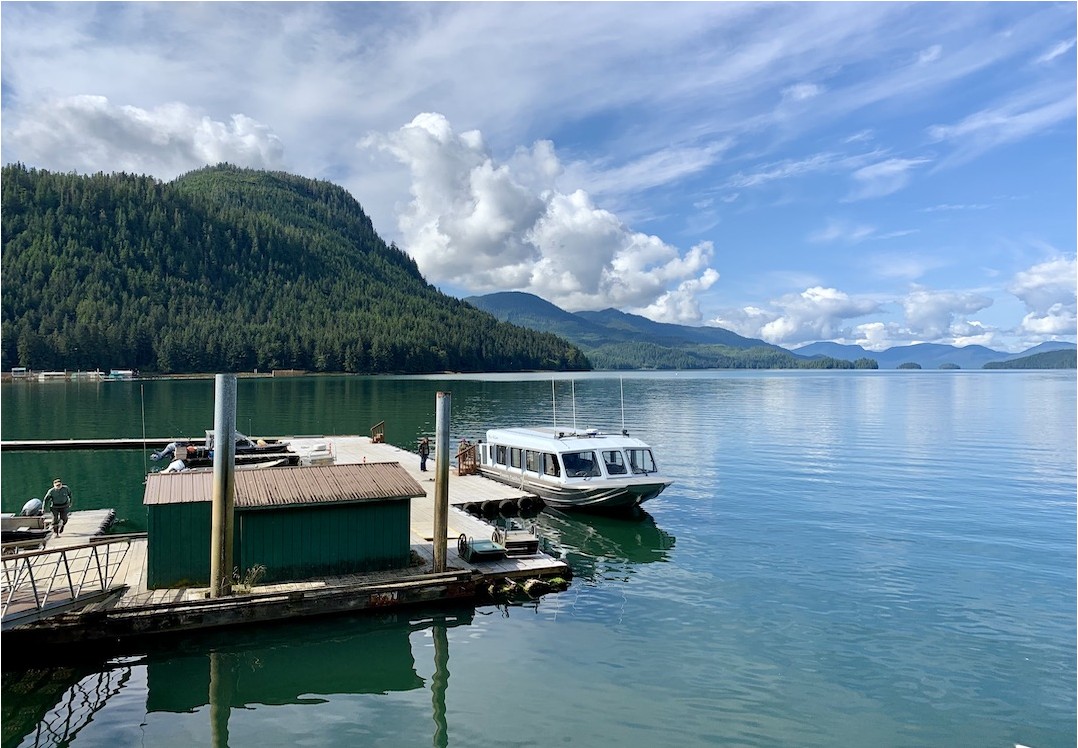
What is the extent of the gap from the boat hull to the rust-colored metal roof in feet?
37.6

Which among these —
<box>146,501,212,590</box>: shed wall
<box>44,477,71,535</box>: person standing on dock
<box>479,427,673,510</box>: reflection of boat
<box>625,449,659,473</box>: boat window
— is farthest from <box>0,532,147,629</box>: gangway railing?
<box>625,449,659,473</box>: boat window

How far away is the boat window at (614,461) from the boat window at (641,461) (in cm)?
37

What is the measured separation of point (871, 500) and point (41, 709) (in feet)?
114

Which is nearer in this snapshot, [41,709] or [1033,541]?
[41,709]

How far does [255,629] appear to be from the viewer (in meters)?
17.0

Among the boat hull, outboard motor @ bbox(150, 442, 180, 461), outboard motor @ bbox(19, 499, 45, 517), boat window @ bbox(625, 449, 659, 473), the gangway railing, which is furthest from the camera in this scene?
outboard motor @ bbox(150, 442, 180, 461)

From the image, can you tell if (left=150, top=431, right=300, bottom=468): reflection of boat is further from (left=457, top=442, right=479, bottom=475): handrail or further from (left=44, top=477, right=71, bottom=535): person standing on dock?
(left=44, top=477, right=71, bottom=535): person standing on dock

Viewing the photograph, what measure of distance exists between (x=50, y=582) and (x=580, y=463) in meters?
20.4

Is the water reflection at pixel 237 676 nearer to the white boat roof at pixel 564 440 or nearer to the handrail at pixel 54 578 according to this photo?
the handrail at pixel 54 578

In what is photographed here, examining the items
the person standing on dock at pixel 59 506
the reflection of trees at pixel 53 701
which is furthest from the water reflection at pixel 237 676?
the person standing on dock at pixel 59 506

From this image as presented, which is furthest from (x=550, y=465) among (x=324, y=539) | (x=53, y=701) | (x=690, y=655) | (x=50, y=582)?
(x=53, y=701)

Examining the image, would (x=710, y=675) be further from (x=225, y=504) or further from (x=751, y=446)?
(x=751, y=446)

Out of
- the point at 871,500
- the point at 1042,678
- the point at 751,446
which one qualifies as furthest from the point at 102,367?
the point at 1042,678

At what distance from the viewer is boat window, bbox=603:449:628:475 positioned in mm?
31219
